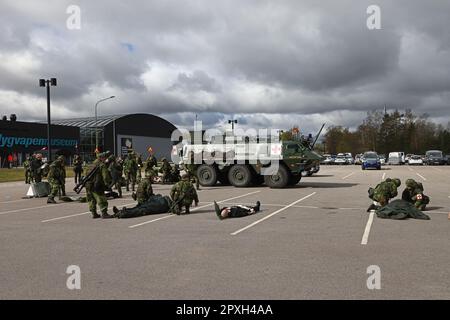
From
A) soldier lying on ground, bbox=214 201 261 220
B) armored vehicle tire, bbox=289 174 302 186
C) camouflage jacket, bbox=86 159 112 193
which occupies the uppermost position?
camouflage jacket, bbox=86 159 112 193

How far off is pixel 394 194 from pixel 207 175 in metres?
11.5

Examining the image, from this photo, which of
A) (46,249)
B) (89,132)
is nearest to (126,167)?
(46,249)

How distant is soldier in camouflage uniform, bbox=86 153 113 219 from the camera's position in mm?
11523

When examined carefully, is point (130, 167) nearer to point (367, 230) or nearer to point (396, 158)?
point (367, 230)

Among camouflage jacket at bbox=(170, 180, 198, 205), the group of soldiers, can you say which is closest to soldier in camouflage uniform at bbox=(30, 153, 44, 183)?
camouflage jacket at bbox=(170, 180, 198, 205)

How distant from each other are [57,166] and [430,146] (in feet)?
299

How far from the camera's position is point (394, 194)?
464 inches

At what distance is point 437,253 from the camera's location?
23.6 feet

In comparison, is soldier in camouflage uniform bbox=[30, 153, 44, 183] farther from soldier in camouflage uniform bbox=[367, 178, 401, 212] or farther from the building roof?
the building roof

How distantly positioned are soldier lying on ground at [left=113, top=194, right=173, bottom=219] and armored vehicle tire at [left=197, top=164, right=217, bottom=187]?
31.2ft

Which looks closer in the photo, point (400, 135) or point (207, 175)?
point (207, 175)

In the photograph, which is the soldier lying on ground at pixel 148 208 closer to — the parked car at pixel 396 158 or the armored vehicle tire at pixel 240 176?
the armored vehicle tire at pixel 240 176

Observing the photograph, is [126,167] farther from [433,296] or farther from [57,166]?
[433,296]

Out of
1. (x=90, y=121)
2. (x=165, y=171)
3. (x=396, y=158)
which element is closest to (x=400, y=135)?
(x=396, y=158)
